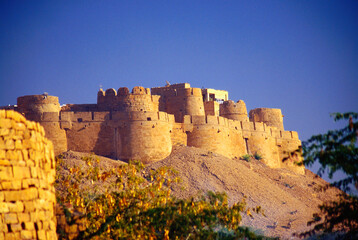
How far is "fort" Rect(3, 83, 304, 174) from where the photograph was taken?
35250mm

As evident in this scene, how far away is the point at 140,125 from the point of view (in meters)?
35.6

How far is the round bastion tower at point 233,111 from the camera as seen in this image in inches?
1756

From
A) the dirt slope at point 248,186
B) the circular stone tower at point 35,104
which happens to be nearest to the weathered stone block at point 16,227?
the dirt slope at point 248,186

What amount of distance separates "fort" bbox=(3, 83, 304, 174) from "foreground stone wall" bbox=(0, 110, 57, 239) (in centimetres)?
2758

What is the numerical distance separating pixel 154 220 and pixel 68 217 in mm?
6006

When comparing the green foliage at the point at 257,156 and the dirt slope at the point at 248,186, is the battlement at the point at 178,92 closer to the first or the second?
the dirt slope at the point at 248,186

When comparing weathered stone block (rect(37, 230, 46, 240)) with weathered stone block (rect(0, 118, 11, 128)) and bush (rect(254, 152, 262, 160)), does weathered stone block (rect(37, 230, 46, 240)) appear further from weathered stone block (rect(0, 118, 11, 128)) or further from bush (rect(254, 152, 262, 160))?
bush (rect(254, 152, 262, 160))

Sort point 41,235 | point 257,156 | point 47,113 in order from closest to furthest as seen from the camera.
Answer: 1. point 41,235
2. point 47,113
3. point 257,156

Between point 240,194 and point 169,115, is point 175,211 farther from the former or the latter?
point 169,115

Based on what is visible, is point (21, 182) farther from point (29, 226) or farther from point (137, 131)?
point (137, 131)

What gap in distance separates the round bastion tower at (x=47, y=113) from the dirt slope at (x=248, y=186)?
1.58 meters

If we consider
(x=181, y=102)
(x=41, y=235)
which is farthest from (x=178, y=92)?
(x=41, y=235)

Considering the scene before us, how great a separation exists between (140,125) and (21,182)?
2855 centimetres

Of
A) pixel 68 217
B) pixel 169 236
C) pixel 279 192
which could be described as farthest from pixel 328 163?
pixel 279 192
